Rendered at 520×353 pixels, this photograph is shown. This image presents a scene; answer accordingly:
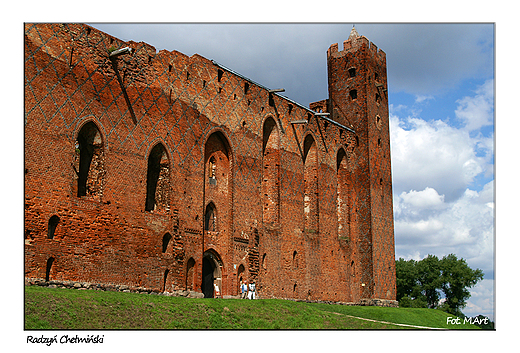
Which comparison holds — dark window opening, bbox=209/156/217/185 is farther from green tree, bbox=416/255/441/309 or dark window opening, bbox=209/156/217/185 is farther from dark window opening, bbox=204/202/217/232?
green tree, bbox=416/255/441/309

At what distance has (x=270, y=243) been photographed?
69.9ft

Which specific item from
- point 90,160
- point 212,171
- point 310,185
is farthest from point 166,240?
point 310,185

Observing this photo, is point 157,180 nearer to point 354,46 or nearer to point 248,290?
point 248,290

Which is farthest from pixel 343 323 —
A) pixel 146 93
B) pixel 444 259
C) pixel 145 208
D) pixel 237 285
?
pixel 444 259

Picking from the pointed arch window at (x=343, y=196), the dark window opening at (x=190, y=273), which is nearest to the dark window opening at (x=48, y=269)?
the dark window opening at (x=190, y=273)

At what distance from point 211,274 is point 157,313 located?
721cm

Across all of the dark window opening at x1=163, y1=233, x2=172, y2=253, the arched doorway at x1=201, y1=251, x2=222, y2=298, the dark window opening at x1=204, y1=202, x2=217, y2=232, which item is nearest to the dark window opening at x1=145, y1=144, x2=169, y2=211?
the dark window opening at x1=163, y1=233, x2=172, y2=253

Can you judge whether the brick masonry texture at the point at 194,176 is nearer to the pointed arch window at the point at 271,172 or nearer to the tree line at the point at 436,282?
the pointed arch window at the point at 271,172

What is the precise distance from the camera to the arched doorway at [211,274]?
18.9 metres

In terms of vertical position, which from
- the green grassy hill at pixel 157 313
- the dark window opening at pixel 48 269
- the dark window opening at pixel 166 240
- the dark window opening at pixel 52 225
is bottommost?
the green grassy hill at pixel 157 313

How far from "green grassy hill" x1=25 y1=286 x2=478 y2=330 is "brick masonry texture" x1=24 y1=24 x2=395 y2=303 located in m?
2.47

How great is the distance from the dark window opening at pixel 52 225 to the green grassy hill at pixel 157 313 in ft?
6.61

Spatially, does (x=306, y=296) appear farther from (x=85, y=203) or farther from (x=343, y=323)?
(x=85, y=203)

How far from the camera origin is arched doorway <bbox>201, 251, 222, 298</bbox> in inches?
746
